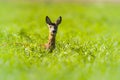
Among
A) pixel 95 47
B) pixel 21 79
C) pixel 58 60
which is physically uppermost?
pixel 95 47

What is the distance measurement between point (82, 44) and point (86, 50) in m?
0.59

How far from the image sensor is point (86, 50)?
986cm

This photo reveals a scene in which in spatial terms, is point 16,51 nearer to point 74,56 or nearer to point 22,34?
point 74,56

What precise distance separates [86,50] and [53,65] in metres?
1.30

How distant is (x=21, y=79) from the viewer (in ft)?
26.1

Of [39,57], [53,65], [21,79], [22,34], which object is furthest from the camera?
[22,34]

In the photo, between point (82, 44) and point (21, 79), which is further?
point (82, 44)

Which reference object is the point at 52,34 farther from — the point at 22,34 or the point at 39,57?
the point at 22,34

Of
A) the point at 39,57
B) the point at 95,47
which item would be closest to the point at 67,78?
the point at 39,57

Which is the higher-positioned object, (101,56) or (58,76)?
(101,56)

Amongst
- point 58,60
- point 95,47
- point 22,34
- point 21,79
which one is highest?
point 22,34

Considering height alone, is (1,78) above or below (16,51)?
below

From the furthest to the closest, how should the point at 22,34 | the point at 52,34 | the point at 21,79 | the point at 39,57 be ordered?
the point at 22,34 → the point at 52,34 → the point at 39,57 → the point at 21,79

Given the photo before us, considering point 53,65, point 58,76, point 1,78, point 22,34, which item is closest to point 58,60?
point 53,65
